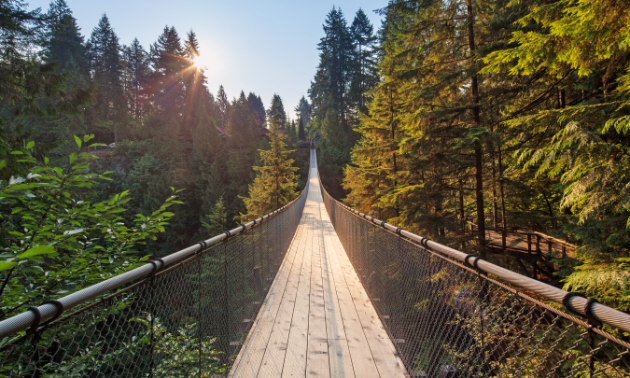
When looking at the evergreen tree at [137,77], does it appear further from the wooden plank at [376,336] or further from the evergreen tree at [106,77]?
the wooden plank at [376,336]

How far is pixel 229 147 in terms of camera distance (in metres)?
32.2

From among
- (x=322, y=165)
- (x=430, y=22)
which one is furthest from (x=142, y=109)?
(x=430, y=22)

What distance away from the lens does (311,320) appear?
304cm

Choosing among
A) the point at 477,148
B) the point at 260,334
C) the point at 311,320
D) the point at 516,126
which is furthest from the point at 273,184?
the point at 260,334

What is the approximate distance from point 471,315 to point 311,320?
166 cm

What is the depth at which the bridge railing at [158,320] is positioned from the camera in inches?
32.9

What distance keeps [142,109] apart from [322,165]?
3003cm

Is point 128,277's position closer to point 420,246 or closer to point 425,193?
point 420,246

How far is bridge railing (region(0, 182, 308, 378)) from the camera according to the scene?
2.74 feet

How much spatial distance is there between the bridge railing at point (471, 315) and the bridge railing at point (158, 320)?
4.82 feet

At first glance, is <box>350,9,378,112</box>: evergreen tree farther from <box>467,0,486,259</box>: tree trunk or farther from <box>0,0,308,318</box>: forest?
<box>467,0,486,259</box>: tree trunk

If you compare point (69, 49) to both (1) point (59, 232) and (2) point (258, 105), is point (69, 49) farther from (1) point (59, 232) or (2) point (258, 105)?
(1) point (59, 232)

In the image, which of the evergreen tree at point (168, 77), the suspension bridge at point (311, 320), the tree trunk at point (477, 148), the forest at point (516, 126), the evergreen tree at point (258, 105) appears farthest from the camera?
the evergreen tree at point (258, 105)

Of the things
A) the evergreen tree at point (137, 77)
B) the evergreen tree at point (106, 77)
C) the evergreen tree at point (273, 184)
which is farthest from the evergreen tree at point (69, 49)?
the evergreen tree at point (273, 184)
